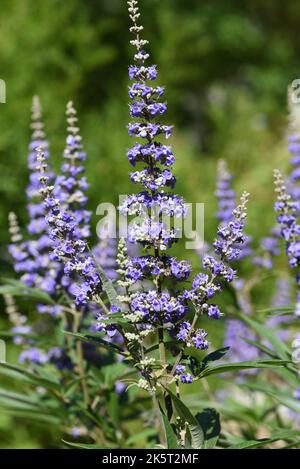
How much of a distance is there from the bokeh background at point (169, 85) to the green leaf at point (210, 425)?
311 cm

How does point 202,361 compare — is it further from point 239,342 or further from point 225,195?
point 239,342

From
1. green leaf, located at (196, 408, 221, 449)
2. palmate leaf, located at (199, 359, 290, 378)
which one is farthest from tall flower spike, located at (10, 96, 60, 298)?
palmate leaf, located at (199, 359, 290, 378)

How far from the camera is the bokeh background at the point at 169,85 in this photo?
7.52 meters

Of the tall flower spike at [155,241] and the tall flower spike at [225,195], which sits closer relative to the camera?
the tall flower spike at [155,241]

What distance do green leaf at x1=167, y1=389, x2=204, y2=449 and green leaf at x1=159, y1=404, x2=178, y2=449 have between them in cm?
6

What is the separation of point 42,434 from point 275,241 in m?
2.84

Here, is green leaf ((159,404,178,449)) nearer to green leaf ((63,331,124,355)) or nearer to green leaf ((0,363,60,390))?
green leaf ((63,331,124,355))

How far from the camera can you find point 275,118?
14391 millimetres

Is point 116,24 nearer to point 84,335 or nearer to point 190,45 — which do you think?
point 190,45

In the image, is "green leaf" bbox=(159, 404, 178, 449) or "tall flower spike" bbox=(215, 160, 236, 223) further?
"tall flower spike" bbox=(215, 160, 236, 223)

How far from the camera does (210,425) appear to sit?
285 cm

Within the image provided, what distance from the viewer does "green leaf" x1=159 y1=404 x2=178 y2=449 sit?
8.00ft

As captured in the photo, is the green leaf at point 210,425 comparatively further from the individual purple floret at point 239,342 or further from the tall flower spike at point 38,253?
the individual purple floret at point 239,342

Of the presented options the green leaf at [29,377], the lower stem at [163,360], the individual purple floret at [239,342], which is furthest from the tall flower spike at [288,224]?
the individual purple floret at [239,342]
